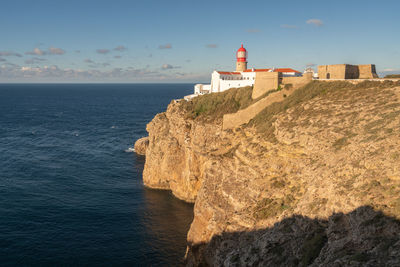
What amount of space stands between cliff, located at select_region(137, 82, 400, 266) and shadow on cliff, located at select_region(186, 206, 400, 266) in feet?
0.23

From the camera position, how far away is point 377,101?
3150cm

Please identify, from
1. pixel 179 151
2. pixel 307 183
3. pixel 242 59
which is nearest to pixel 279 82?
pixel 179 151

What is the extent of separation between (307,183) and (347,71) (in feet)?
91.2

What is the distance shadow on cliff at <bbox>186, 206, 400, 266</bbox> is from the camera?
51.4 feet

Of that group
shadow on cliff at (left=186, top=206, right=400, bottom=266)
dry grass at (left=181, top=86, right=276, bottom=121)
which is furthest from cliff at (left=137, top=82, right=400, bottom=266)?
dry grass at (left=181, top=86, right=276, bottom=121)

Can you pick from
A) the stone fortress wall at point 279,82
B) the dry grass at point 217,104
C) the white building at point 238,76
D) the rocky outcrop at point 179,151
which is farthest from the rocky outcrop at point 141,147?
the stone fortress wall at point 279,82

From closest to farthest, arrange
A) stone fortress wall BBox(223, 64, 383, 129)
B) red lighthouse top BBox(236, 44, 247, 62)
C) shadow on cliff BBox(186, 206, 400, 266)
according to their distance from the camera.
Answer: shadow on cliff BBox(186, 206, 400, 266)
stone fortress wall BBox(223, 64, 383, 129)
red lighthouse top BBox(236, 44, 247, 62)

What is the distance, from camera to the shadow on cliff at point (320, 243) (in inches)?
617

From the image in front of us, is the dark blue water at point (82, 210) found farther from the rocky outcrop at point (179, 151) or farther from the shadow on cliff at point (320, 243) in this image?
the shadow on cliff at point (320, 243)

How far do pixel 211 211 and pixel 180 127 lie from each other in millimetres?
24355

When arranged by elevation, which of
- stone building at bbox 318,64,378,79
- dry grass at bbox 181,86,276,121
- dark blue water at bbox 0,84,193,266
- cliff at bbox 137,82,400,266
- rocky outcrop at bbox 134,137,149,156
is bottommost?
dark blue water at bbox 0,84,193,266

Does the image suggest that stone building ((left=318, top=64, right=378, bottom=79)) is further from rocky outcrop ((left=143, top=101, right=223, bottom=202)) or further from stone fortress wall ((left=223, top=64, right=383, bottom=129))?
rocky outcrop ((left=143, top=101, right=223, bottom=202))

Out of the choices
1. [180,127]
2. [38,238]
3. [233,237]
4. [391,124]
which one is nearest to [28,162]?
[38,238]

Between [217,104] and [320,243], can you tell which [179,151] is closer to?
[217,104]
